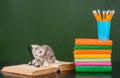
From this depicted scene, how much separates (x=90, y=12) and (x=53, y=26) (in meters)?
0.34

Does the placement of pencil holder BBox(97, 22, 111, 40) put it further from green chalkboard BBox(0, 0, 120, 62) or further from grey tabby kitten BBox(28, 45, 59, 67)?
green chalkboard BBox(0, 0, 120, 62)

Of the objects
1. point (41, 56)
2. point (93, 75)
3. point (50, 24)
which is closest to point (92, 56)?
point (93, 75)

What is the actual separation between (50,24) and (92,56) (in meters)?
1.03

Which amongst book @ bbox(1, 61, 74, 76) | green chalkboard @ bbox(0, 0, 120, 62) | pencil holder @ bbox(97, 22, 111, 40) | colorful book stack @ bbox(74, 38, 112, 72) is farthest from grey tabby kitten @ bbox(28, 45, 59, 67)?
green chalkboard @ bbox(0, 0, 120, 62)

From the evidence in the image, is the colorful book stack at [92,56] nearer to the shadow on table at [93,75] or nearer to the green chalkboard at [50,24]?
the shadow on table at [93,75]

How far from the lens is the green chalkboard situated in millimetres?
2584

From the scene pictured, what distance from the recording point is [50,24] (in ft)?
8.57

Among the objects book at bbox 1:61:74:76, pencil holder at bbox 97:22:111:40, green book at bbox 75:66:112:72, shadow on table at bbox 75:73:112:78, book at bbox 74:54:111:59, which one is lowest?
shadow on table at bbox 75:73:112:78

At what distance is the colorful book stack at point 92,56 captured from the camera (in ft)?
5.35

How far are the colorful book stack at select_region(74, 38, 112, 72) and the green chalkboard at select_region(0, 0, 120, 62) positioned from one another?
930mm

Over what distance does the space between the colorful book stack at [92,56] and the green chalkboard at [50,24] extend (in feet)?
3.05

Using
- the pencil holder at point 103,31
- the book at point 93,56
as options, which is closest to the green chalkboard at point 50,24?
the pencil holder at point 103,31

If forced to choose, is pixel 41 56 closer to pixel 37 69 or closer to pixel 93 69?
pixel 37 69

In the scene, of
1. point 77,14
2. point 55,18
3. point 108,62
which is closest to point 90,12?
point 77,14
